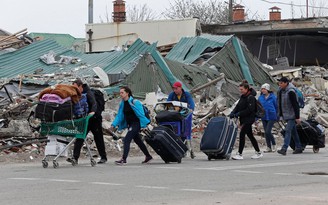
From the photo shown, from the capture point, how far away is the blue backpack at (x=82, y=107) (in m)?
16.1

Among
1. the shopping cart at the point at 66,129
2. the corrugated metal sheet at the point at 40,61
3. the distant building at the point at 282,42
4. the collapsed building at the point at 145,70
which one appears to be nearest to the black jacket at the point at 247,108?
the shopping cart at the point at 66,129

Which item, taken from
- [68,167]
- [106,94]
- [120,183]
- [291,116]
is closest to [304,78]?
[106,94]

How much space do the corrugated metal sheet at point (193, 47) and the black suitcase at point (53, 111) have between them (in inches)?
648

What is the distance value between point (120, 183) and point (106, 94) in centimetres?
1386

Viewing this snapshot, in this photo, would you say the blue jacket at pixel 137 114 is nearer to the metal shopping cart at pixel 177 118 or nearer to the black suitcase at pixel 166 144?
the black suitcase at pixel 166 144

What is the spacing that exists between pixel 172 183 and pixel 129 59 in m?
18.1

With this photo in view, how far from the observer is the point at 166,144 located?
54.8 feet

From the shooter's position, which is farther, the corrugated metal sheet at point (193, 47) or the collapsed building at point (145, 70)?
the corrugated metal sheet at point (193, 47)

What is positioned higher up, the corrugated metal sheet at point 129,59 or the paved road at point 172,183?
the corrugated metal sheet at point 129,59

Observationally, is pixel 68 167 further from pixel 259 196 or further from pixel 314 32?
pixel 314 32

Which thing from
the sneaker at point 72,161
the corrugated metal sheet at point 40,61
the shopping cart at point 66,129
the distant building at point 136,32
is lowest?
the sneaker at point 72,161

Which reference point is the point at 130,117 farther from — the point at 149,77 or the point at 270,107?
the point at 149,77

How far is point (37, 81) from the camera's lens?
2761 cm

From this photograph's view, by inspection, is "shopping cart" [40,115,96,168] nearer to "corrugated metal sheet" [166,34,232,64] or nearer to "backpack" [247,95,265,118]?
"backpack" [247,95,265,118]
